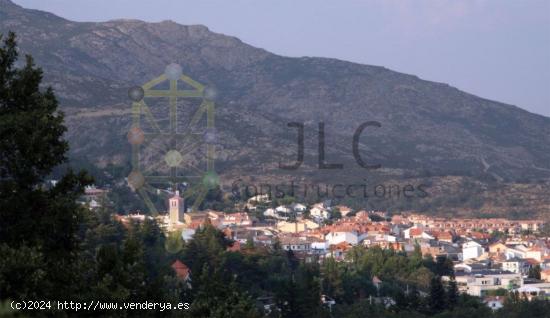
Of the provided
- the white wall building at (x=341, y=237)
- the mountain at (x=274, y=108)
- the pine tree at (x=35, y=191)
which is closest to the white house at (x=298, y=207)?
the mountain at (x=274, y=108)

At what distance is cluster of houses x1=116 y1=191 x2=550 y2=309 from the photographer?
4828 centimetres

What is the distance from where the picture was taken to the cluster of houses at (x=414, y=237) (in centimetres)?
4828

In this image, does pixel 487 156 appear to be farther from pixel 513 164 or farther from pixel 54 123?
pixel 54 123

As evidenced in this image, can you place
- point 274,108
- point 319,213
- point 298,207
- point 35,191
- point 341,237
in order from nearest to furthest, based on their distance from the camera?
1. point 35,191
2. point 341,237
3. point 319,213
4. point 298,207
5. point 274,108

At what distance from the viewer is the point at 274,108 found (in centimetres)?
13525

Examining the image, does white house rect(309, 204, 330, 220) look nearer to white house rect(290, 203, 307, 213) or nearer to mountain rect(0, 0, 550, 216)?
white house rect(290, 203, 307, 213)

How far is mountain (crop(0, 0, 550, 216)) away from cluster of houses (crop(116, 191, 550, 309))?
932 cm

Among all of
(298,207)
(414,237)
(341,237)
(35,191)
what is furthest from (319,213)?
(35,191)

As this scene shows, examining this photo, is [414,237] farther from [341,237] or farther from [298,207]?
[298,207]

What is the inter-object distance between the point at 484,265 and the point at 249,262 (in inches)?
697

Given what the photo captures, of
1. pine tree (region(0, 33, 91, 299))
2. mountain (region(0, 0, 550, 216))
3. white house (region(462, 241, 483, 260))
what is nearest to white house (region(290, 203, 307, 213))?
mountain (region(0, 0, 550, 216))

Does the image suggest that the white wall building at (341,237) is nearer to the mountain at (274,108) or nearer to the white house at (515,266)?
the white house at (515,266)

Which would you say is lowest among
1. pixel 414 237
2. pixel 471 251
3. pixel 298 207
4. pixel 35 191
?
pixel 471 251

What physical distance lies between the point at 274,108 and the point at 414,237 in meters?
77.1
